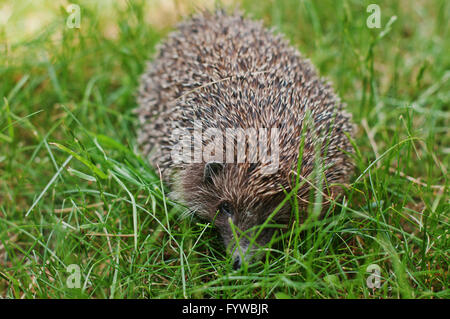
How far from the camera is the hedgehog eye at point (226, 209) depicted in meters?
3.71

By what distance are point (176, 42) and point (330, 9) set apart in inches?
118

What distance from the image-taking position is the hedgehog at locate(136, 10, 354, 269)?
3492mm

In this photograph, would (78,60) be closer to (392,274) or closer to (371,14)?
(371,14)

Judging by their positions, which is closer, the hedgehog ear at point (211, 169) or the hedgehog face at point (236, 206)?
the hedgehog face at point (236, 206)

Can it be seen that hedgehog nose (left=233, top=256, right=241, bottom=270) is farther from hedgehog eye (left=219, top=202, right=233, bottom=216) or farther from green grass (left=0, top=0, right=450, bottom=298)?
hedgehog eye (left=219, top=202, right=233, bottom=216)

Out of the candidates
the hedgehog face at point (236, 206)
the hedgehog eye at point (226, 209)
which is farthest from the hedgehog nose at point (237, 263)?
the hedgehog eye at point (226, 209)

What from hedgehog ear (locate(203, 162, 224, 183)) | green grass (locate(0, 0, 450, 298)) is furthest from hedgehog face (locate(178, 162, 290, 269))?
green grass (locate(0, 0, 450, 298))

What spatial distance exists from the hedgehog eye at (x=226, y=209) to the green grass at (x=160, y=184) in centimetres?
24

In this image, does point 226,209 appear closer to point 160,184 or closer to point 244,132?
point 244,132

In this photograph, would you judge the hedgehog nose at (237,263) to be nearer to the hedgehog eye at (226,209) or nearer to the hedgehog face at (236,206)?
the hedgehog face at (236,206)

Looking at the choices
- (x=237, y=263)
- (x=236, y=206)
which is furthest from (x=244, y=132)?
(x=237, y=263)

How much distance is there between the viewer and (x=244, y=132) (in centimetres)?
360

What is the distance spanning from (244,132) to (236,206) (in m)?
0.61
